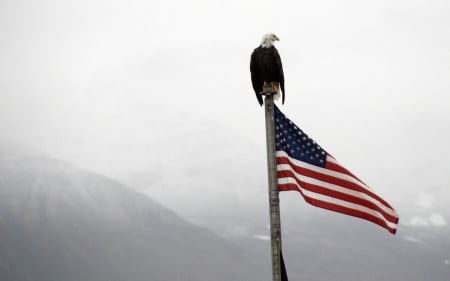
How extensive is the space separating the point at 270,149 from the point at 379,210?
8.62 feet

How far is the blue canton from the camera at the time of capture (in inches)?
516

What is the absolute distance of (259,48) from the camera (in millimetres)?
15008

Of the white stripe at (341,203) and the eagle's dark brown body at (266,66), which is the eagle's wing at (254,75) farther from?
the white stripe at (341,203)

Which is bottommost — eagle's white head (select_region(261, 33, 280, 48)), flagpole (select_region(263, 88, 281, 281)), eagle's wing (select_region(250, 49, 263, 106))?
flagpole (select_region(263, 88, 281, 281))

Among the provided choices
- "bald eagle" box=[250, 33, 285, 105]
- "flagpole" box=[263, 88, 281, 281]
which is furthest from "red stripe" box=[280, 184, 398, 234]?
"bald eagle" box=[250, 33, 285, 105]

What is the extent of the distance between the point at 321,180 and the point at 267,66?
2.79m

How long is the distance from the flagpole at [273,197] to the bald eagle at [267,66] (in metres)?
1.64

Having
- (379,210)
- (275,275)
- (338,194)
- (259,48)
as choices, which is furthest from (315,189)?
(259,48)

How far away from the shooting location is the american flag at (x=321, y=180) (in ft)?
43.0

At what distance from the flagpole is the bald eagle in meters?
1.64

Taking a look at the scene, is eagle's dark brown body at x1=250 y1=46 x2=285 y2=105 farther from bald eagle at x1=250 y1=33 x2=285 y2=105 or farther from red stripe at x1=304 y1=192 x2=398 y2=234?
red stripe at x1=304 y1=192 x2=398 y2=234

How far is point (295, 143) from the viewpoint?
13.2m

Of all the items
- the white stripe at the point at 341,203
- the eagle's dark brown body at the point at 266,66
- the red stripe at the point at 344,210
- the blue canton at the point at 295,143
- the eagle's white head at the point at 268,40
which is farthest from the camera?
the eagle's white head at the point at 268,40

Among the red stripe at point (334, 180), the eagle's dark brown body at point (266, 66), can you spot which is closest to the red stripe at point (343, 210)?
the red stripe at point (334, 180)
